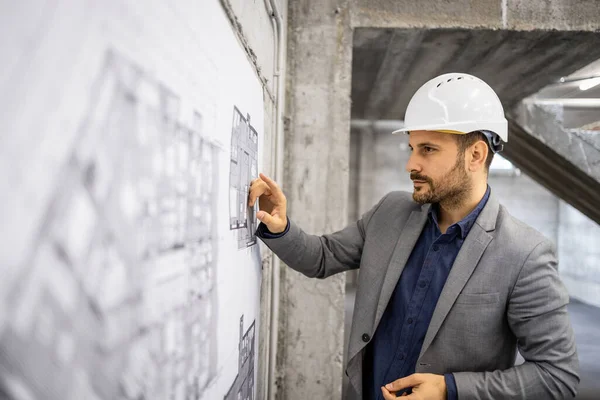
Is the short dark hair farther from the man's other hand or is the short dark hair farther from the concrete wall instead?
the concrete wall

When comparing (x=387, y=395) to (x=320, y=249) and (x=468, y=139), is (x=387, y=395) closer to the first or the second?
(x=320, y=249)

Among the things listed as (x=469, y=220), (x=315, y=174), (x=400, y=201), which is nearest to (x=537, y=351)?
(x=469, y=220)

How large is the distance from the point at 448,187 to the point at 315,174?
1058 millimetres

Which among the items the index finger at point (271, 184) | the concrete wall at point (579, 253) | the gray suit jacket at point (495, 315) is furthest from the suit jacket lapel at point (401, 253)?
the concrete wall at point (579, 253)

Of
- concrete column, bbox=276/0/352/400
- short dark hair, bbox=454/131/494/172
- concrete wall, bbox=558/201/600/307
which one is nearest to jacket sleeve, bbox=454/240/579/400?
short dark hair, bbox=454/131/494/172

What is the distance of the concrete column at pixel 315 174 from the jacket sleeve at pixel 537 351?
1.14 m

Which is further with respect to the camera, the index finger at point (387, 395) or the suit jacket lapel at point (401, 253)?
the suit jacket lapel at point (401, 253)

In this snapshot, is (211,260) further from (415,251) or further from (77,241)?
(415,251)

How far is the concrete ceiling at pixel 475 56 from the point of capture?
2553mm

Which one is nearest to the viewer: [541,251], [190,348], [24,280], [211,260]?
[24,280]

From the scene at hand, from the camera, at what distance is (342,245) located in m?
1.74

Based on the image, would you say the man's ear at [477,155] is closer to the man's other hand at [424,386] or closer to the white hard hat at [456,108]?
the white hard hat at [456,108]

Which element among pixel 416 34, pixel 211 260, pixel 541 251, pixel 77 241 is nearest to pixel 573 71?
pixel 416 34

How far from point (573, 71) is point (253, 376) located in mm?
3257
